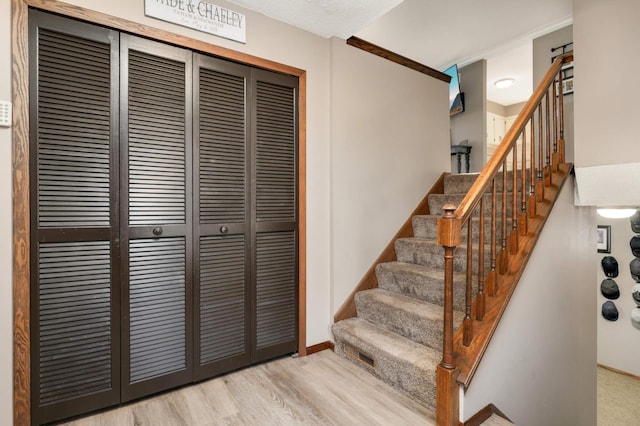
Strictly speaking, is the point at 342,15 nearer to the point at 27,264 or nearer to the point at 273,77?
the point at 273,77

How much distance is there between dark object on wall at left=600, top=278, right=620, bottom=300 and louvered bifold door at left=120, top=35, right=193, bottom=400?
543 centimetres

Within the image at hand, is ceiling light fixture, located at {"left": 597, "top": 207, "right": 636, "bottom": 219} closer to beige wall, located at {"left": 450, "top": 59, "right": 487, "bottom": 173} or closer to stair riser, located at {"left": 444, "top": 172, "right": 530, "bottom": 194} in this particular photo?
stair riser, located at {"left": 444, "top": 172, "right": 530, "bottom": 194}

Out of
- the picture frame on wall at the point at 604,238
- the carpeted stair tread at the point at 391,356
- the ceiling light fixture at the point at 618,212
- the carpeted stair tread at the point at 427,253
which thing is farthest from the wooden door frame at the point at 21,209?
the picture frame on wall at the point at 604,238

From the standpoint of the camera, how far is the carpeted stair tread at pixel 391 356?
1.82 meters

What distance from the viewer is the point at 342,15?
221 centimetres

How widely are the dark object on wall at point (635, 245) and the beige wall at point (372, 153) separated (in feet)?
10.4

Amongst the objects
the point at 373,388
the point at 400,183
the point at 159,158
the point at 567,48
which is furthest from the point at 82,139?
the point at 567,48

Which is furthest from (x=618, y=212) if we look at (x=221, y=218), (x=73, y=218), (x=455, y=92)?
(x=73, y=218)

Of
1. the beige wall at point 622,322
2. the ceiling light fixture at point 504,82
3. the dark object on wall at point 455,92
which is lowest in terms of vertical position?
the beige wall at point 622,322

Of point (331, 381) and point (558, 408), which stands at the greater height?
point (331, 381)

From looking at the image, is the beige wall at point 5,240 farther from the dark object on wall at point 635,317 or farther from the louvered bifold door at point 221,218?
the dark object on wall at point 635,317

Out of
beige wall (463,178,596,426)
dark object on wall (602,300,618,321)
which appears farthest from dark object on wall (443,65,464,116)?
dark object on wall (602,300,618,321)

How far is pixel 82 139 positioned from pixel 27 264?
26.3 inches

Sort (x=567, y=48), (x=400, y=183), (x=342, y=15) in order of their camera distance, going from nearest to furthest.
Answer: (x=342, y=15), (x=400, y=183), (x=567, y=48)
